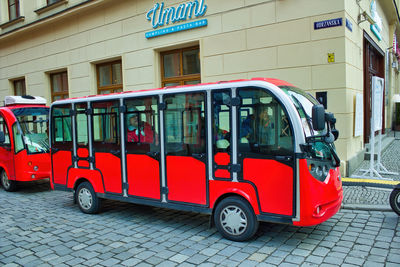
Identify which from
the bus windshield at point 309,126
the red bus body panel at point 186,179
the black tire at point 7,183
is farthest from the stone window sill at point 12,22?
the bus windshield at point 309,126

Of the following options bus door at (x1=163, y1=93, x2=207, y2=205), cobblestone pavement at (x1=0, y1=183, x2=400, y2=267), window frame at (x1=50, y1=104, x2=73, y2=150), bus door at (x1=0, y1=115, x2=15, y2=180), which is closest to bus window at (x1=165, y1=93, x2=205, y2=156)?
bus door at (x1=163, y1=93, x2=207, y2=205)

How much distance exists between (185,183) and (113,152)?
1597 millimetres

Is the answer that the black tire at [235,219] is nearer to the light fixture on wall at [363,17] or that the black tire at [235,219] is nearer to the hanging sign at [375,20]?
the light fixture on wall at [363,17]

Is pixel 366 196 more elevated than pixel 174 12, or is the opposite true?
pixel 174 12

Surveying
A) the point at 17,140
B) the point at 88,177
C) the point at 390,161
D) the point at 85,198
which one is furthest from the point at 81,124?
the point at 390,161

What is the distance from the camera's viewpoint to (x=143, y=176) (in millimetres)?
5625

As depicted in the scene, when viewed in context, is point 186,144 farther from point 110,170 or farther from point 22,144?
point 22,144

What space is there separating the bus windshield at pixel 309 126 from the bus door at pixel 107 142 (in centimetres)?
296

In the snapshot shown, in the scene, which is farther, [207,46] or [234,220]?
[207,46]

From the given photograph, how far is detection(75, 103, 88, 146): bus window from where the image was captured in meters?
6.33

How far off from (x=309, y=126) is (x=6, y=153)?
7.77 meters

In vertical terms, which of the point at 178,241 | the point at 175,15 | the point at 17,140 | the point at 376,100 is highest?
the point at 175,15

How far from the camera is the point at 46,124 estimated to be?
30.4ft

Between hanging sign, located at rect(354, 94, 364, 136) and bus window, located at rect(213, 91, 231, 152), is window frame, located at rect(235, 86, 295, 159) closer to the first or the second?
bus window, located at rect(213, 91, 231, 152)
